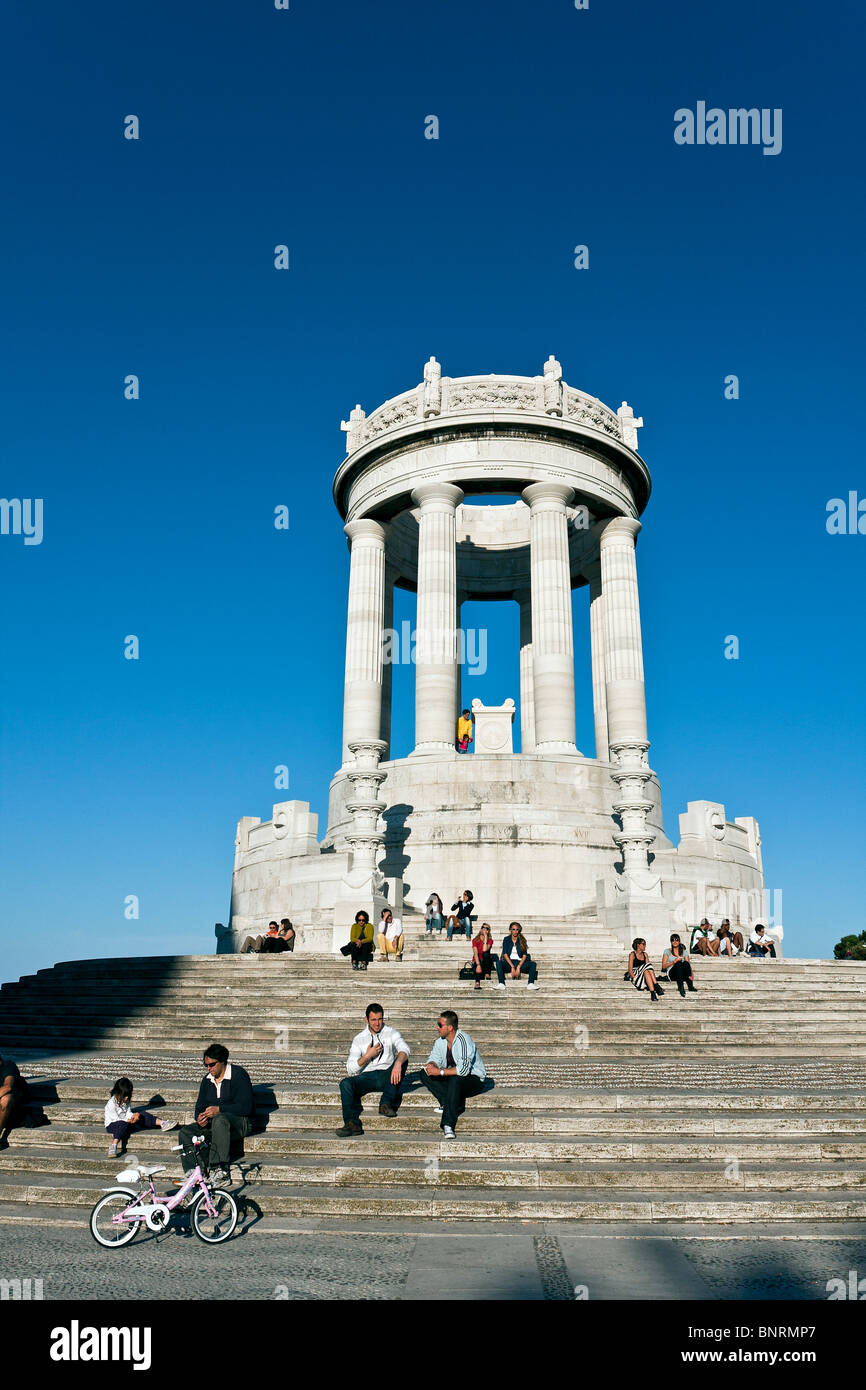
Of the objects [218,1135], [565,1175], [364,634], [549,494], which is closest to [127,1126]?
[218,1135]

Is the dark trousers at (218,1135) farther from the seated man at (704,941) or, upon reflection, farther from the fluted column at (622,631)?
the fluted column at (622,631)

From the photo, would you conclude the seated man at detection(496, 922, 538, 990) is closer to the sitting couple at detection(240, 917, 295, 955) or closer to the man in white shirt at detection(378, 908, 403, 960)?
the man in white shirt at detection(378, 908, 403, 960)

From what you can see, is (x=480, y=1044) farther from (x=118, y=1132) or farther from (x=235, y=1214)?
(x=235, y=1214)

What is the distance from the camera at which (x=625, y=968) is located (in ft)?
69.2

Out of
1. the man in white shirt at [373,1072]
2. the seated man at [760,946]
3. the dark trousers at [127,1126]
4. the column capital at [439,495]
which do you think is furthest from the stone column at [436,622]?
the dark trousers at [127,1126]

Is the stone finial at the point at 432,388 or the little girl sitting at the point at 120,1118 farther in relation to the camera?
the stone finial at the point at 432,388

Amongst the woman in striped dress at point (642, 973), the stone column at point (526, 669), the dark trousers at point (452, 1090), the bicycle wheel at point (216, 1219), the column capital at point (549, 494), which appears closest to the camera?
the bicycle wheel at point (216, 1219)

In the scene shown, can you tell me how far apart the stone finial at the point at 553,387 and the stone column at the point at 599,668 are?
7523 millimetres

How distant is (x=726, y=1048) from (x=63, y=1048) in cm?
1209

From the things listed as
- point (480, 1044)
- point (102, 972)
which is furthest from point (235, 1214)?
point (102, 972)

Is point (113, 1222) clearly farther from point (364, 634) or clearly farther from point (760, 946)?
point (364, 634)

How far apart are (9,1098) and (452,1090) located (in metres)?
5.59

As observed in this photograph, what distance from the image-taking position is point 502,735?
43.7 m

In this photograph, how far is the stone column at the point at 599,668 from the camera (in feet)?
140
